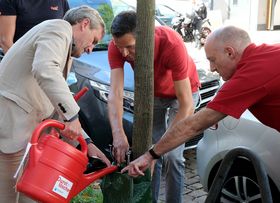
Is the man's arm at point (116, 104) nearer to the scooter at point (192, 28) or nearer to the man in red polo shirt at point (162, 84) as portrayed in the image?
the man in red polo shirt at point (162, 84)

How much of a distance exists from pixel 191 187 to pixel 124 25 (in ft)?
7.02

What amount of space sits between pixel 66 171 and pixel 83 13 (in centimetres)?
90

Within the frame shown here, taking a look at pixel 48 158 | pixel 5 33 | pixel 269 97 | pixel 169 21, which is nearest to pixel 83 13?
pixel 48 158

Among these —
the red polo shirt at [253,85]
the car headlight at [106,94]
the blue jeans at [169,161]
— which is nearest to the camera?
the red polo shirt at [253,85]

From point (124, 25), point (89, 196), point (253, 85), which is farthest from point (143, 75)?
point (89, 196)

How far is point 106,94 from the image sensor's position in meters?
4.62

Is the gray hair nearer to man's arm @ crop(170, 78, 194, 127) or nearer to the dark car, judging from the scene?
man's arm @ crop(170, 78, 194, 127)

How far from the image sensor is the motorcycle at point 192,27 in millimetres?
13794

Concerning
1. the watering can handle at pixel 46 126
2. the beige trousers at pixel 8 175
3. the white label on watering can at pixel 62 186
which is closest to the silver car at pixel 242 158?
the watering can handle at pixel 46 126

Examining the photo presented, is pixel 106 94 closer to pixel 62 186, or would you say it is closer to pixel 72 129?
pixel 72 129

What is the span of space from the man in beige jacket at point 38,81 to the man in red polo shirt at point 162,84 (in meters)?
0.27

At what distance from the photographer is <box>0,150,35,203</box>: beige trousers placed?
2.75 meters

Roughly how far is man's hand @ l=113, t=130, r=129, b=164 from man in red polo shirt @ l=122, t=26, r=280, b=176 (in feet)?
1.22

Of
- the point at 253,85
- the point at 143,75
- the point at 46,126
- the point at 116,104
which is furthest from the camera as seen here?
the point at 116,104
